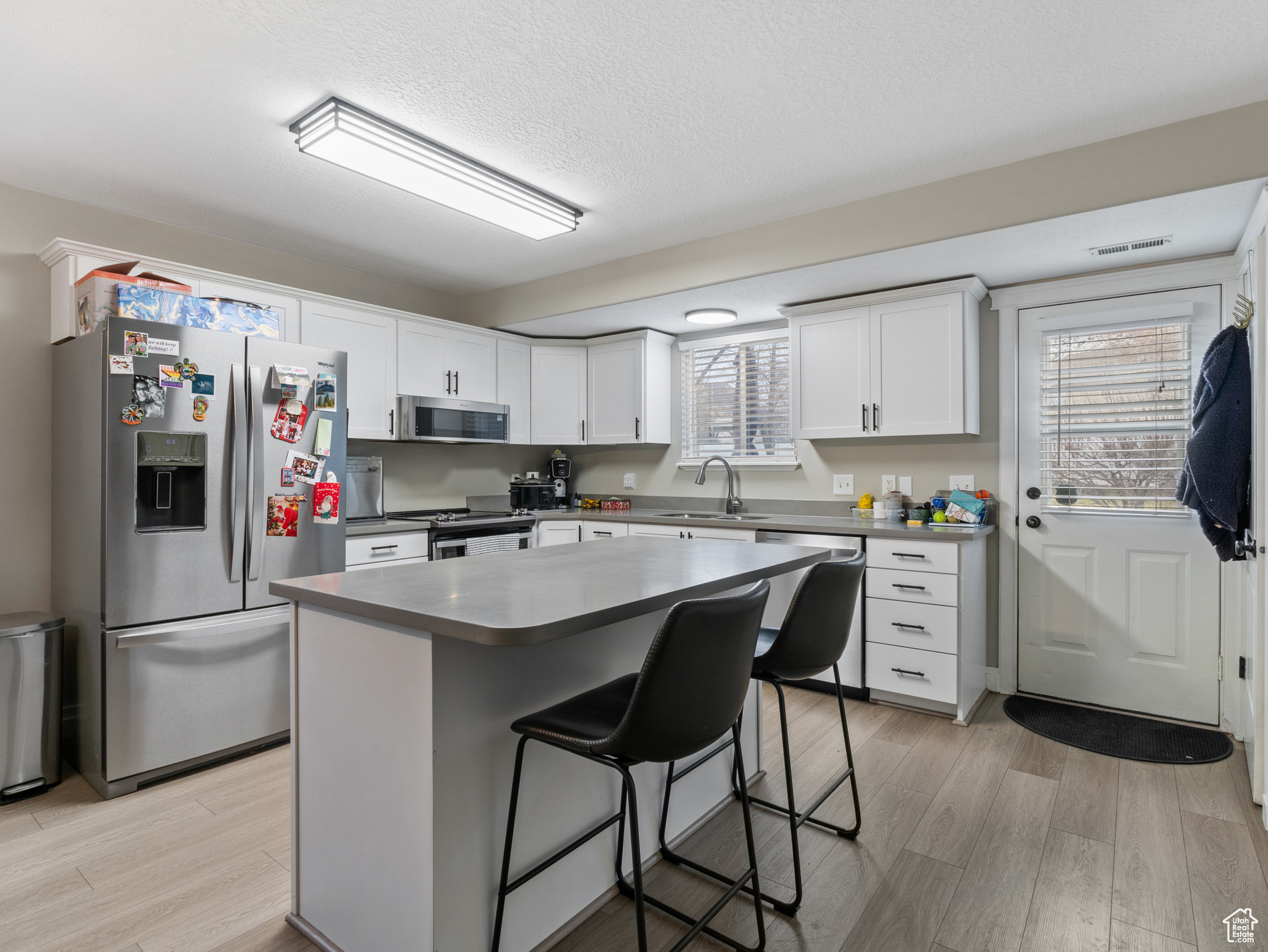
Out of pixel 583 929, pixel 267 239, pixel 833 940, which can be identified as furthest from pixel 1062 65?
pixel 267 239

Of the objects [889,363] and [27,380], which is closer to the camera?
[27,380]

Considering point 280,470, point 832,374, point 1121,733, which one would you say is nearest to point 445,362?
point 280,470

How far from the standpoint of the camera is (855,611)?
3350mm

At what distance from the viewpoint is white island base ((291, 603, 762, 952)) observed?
1433 mm

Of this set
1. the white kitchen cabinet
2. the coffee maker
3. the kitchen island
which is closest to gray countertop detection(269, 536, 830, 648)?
the kitchen island

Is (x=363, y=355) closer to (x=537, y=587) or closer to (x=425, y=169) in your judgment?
(x=425, y=169)

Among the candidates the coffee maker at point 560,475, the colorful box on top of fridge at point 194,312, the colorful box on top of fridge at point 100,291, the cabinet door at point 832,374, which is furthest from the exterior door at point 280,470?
the cabinet door at point 832,374

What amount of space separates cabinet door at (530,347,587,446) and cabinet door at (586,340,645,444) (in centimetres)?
6

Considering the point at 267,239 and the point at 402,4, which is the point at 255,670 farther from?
the point at 402,4

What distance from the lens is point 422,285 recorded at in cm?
461

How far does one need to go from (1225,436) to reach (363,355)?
400 cm

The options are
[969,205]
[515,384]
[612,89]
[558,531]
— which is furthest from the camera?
[515,384]

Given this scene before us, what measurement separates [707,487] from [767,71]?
2.93 m

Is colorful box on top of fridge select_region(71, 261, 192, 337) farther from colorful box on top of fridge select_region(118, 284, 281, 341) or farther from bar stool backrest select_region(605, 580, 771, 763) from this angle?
bar stool backrest select_region(605, 580, 771, 763)
